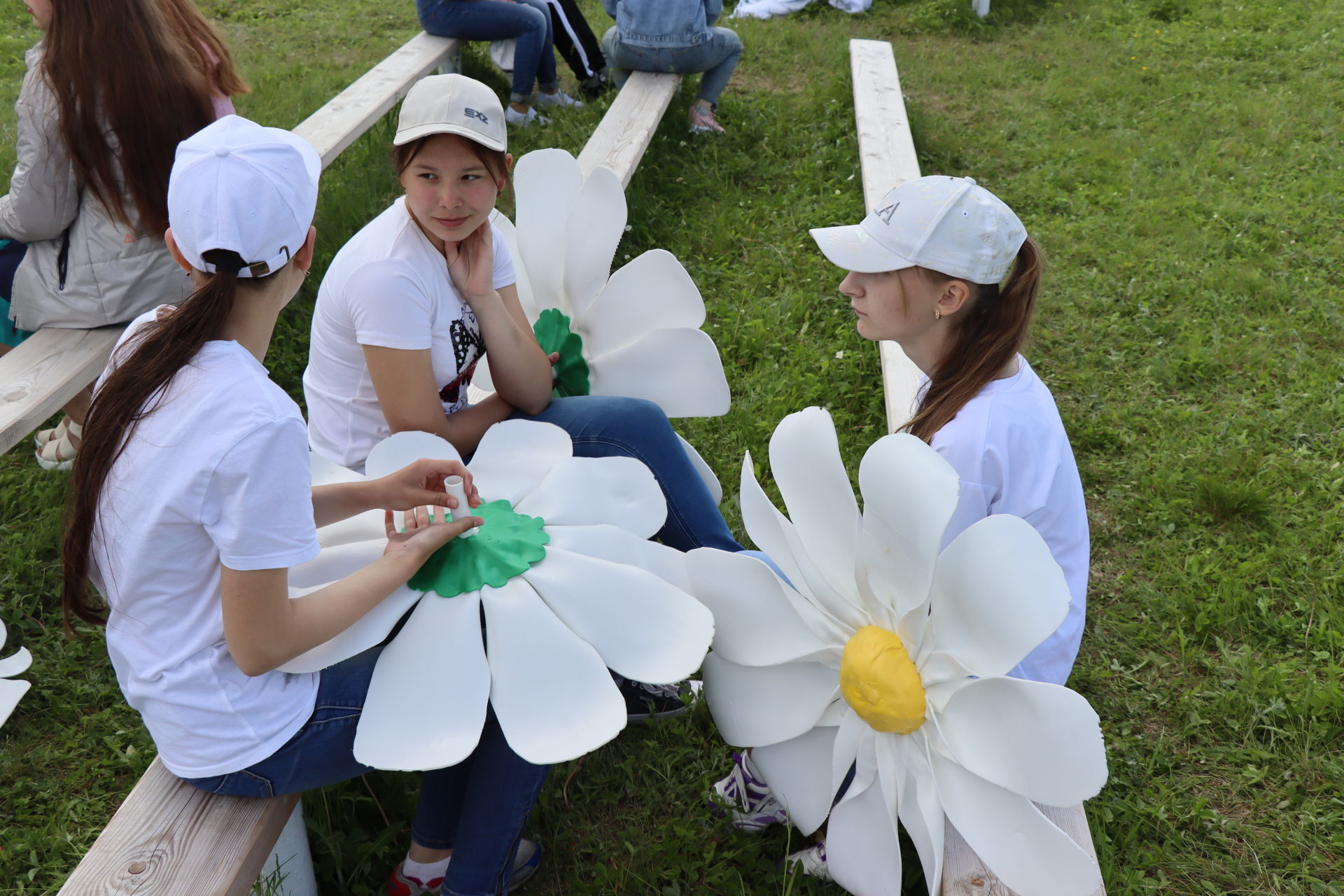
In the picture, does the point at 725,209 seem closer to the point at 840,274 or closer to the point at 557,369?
the point at 840,274

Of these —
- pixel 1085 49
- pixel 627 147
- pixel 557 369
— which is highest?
pixel 557 369

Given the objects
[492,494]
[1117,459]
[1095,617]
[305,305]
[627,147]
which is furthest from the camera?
[627,147]

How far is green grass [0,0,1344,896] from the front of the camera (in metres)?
2.00

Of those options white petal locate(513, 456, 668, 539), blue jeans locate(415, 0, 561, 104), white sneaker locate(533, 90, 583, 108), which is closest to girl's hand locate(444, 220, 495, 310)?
white petal locate(513, 456, 668, 539)

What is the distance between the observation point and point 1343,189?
4.40 m

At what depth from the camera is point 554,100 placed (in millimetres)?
5309

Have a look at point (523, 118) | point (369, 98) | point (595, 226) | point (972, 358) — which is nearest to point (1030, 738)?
point (972, 358)

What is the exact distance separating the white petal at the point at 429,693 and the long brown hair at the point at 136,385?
439mm

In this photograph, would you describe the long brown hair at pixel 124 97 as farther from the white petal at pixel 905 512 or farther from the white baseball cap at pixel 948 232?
the white petal at pixel 905 512

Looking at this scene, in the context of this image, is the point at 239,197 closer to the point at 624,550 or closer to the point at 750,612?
the point at 624,550

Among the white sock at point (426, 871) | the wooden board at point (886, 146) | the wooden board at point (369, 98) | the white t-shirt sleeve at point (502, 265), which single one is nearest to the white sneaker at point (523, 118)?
the wooden board at point (369, 98)

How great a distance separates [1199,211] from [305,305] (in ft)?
11.8

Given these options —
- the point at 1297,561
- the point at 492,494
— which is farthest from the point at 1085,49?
the point at 492,494

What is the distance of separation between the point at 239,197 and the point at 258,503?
39 centimetres
